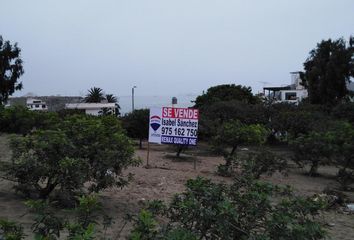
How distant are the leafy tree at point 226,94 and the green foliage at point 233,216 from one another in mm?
40206

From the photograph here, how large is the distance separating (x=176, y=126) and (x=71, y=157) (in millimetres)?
7189

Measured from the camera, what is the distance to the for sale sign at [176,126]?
1422 centimetres

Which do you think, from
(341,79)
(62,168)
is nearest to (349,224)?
(62,168)

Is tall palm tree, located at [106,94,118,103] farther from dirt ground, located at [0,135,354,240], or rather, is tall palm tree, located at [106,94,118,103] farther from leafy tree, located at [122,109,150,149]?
dirt ground, located at [0,135,354,240]

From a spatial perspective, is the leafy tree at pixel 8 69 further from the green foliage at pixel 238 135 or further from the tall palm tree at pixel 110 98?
the tall palm tree at pixel 110 98

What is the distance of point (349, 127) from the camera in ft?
52.5

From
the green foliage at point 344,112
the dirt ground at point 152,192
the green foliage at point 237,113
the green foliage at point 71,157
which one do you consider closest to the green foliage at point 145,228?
the dirt ground at point 152,192

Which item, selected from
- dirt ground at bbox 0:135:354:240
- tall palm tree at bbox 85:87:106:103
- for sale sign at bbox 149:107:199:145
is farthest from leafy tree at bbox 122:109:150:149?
tall palm tree at bbox 85:87:106:103

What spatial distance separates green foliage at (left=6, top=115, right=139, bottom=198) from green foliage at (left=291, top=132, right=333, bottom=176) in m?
9.78

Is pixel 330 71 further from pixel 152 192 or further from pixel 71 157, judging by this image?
pixel 71 157

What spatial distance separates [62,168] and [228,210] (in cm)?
422

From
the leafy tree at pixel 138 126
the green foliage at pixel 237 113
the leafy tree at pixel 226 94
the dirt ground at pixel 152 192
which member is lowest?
the dirt ground at pixel 152 192

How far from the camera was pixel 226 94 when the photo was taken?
150ft

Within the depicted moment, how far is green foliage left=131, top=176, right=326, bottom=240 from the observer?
3.18 m
